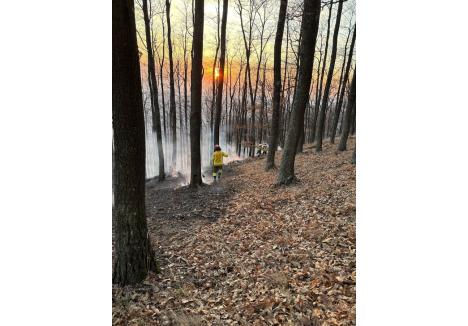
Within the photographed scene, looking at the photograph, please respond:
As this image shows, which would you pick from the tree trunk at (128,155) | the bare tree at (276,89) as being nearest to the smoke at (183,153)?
the bare tree at (276,89)

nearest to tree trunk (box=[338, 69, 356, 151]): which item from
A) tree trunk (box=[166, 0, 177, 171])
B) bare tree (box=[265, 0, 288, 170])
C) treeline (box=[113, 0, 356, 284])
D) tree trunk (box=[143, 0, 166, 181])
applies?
treeline (box=[113, 0, 356, 284])

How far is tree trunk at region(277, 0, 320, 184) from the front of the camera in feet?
12.7

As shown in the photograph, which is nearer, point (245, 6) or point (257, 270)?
point (257, 270)

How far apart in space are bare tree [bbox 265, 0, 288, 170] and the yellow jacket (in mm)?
908

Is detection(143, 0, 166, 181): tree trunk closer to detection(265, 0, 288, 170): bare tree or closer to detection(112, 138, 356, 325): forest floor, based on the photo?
detection(112, 138, 356, 325): forest floor

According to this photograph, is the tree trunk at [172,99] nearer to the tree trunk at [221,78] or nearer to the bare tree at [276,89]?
the tree trunk at [221,78]

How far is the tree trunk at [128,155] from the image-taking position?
2.56m

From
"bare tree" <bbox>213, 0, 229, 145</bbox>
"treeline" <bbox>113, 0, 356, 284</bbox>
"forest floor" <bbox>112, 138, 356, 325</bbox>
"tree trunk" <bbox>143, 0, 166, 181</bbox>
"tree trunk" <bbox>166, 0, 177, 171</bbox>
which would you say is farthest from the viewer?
"tree trunk" <bbox>166, 0, 177, 171</bbox>
